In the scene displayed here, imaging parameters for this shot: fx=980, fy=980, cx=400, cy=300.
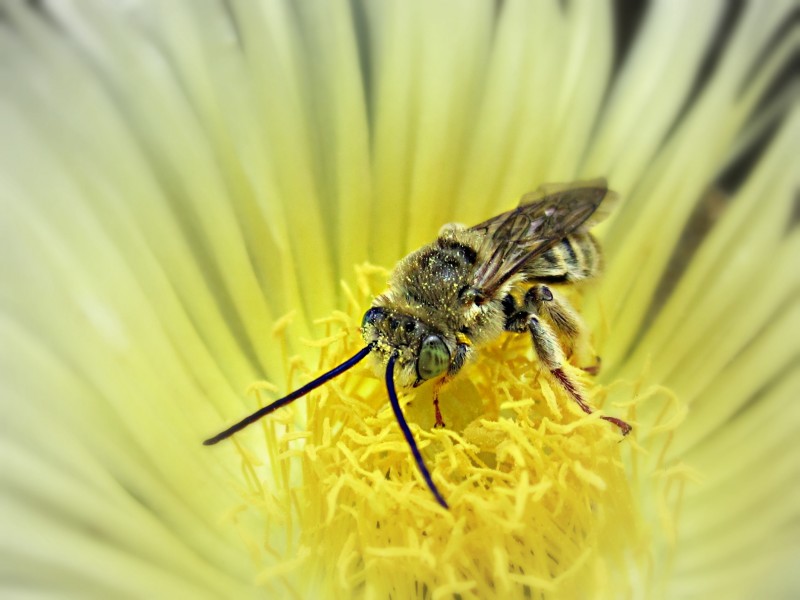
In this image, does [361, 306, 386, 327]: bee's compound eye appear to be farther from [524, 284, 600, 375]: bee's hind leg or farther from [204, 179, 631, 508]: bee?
[524, 284, 600, 375]: bee's hind leg

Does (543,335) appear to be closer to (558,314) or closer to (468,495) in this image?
(558,314)

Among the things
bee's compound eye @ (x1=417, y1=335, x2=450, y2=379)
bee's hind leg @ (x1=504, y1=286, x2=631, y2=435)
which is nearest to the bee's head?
bee's compound eye @ (x1=417, y1=335, x2=450, y2=379)

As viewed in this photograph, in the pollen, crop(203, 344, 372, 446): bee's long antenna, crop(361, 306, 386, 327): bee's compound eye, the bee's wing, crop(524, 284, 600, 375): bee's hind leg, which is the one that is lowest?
the pollen

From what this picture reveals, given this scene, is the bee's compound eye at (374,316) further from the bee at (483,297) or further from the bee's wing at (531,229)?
the bee's wing at (531,229)

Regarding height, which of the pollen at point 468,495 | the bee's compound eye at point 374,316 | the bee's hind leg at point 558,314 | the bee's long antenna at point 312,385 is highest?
the bee's compound eye at point 374,316

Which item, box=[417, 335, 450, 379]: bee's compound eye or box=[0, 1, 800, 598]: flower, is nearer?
box=[417, 335, 450, 379]: bee's compound eye

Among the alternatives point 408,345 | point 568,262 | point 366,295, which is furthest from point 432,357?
point 366,295

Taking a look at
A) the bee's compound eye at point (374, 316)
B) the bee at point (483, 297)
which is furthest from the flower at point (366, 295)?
the bee's compound eye at point (374, 316)

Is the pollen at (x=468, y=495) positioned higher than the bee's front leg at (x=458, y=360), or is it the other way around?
the bee's front leg at (x=458, y=360)
